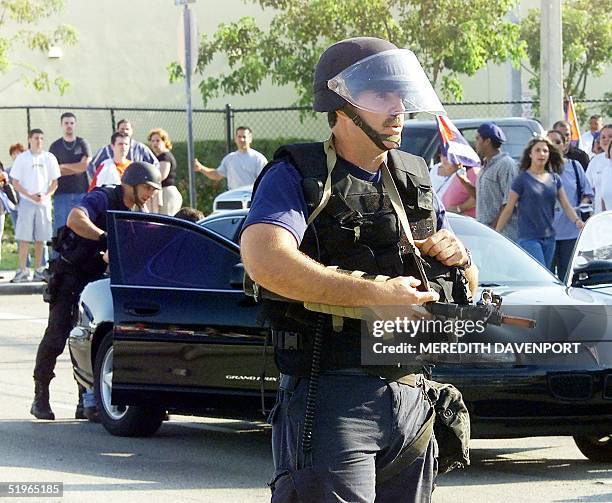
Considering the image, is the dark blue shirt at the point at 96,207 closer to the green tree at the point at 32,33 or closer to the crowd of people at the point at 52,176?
the crowd of people at the point at 52,176

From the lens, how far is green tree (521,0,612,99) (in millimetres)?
29531

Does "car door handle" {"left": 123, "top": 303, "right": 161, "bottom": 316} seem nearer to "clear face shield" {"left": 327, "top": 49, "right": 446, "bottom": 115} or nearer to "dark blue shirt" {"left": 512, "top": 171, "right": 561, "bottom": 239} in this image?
"dark blue shirt" {"left": 512, "top": 171, "right": 561, "bottom": 239}

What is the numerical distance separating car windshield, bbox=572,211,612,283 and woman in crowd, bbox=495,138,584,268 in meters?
2.83

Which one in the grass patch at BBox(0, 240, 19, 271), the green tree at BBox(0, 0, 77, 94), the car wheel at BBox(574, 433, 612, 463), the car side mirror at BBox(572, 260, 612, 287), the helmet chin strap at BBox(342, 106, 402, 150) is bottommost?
the grass patch at BBox(0, 240, 19, 271)

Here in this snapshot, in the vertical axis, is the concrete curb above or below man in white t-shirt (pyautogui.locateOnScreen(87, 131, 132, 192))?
below

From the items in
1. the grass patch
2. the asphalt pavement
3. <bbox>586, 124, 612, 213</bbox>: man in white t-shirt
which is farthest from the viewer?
the grass patch

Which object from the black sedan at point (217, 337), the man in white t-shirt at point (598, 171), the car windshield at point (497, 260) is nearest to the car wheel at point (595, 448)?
the black sedan at point (217, 337)

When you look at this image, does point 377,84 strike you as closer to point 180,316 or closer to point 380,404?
point 380,404

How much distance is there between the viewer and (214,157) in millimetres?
26562

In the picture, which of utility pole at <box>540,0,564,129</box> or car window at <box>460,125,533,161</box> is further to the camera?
utility pole at <box>540,0,564,129</box>

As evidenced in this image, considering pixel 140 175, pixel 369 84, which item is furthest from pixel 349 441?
pixel 140 175

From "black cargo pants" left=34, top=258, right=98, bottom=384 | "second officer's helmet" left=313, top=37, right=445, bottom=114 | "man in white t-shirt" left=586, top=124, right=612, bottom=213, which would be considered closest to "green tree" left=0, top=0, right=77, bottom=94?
"man in white t-shirt" left=586, top=124, right=612, bottom=213

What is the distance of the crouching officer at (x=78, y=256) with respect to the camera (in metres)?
9.20

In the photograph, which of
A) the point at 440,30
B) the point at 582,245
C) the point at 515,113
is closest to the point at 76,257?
the point at 582,245
